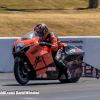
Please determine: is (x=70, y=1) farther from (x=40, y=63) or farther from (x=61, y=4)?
(x=40, y=63)

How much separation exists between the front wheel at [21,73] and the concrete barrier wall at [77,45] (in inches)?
133

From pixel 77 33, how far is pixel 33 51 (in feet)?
36.0

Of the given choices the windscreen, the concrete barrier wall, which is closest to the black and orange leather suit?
the windscreen

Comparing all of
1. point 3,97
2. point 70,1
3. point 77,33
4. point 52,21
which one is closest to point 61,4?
point 70,1

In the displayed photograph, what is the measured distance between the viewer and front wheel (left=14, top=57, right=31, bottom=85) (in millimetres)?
7812

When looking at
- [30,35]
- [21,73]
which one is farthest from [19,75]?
[30,35]

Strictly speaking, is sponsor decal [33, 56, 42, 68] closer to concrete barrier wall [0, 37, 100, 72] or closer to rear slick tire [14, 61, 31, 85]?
rear slick tire [14, 61, 31, 85]

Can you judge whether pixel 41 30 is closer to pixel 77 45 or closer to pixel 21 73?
pixel 21 73

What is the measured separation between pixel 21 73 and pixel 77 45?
171 inches

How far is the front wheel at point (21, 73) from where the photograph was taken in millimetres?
7812

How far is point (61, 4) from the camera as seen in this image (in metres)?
42.2

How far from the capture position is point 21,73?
8055 mm

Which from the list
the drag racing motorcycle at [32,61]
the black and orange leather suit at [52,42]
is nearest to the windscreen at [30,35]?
the drag racing motorcycle at [32,61]

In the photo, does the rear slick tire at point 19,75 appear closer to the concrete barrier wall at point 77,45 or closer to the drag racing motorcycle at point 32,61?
the drag racing motorcycle at point 32,61
